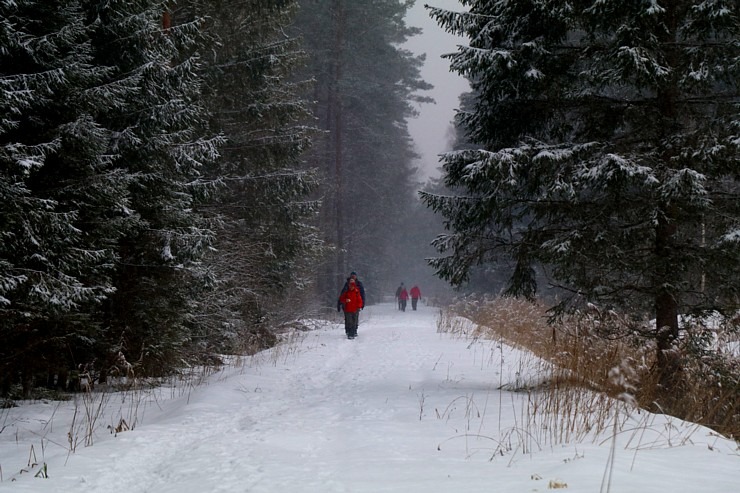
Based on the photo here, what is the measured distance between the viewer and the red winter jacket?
14906 mm

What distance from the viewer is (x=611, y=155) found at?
565 cm

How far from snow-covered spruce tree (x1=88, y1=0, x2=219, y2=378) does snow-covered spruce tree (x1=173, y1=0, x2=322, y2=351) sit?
3034 millimetres

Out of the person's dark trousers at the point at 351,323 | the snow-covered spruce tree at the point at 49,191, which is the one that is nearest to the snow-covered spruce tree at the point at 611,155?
the snow-covered spruce tree at the point at 49,191

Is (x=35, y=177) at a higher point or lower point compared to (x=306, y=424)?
higher

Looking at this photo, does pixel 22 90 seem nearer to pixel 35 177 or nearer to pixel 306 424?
pixel 35 177

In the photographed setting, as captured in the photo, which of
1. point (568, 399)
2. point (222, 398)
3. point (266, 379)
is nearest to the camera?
point (568, 399)

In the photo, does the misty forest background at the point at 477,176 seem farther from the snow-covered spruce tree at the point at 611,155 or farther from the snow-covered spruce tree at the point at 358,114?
the snow-covered spruce tree at the point at 358,114

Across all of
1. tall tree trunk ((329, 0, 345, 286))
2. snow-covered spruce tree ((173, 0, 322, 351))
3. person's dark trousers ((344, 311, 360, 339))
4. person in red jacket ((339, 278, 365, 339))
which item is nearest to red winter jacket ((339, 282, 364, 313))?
person in red jacket ((339, 278, 365, 339))

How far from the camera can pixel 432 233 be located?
6375 centimetres

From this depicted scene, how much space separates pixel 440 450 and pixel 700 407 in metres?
3.29

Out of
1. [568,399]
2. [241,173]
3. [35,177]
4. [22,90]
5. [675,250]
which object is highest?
[241,173]

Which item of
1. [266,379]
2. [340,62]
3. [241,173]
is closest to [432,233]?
[340,62]

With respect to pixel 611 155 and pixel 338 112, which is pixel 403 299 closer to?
pixel 338 112

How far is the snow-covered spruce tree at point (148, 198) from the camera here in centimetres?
722
